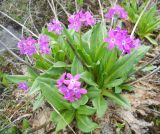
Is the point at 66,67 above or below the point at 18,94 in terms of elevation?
above

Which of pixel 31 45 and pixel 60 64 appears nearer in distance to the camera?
pixel 31 45

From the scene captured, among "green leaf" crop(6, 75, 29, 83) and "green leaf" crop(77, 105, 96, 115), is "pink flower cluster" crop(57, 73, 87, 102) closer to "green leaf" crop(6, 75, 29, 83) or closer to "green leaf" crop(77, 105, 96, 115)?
"green leaf" crop(77, 105, 96, 115)

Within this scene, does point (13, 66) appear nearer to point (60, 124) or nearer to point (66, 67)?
point (66, 67)

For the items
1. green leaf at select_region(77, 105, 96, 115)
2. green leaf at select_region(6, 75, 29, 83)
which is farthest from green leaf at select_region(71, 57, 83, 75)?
green leaf at select_region(6, 75, 29, 83)

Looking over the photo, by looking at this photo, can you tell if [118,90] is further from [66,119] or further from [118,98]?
[66,119]

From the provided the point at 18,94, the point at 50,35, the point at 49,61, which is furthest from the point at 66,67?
the point at 18,94

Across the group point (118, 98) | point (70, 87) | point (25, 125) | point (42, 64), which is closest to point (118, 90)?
point (118, 98)

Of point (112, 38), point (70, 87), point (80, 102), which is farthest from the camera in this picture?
point (80, 102)

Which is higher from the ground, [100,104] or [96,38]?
[96,38]
